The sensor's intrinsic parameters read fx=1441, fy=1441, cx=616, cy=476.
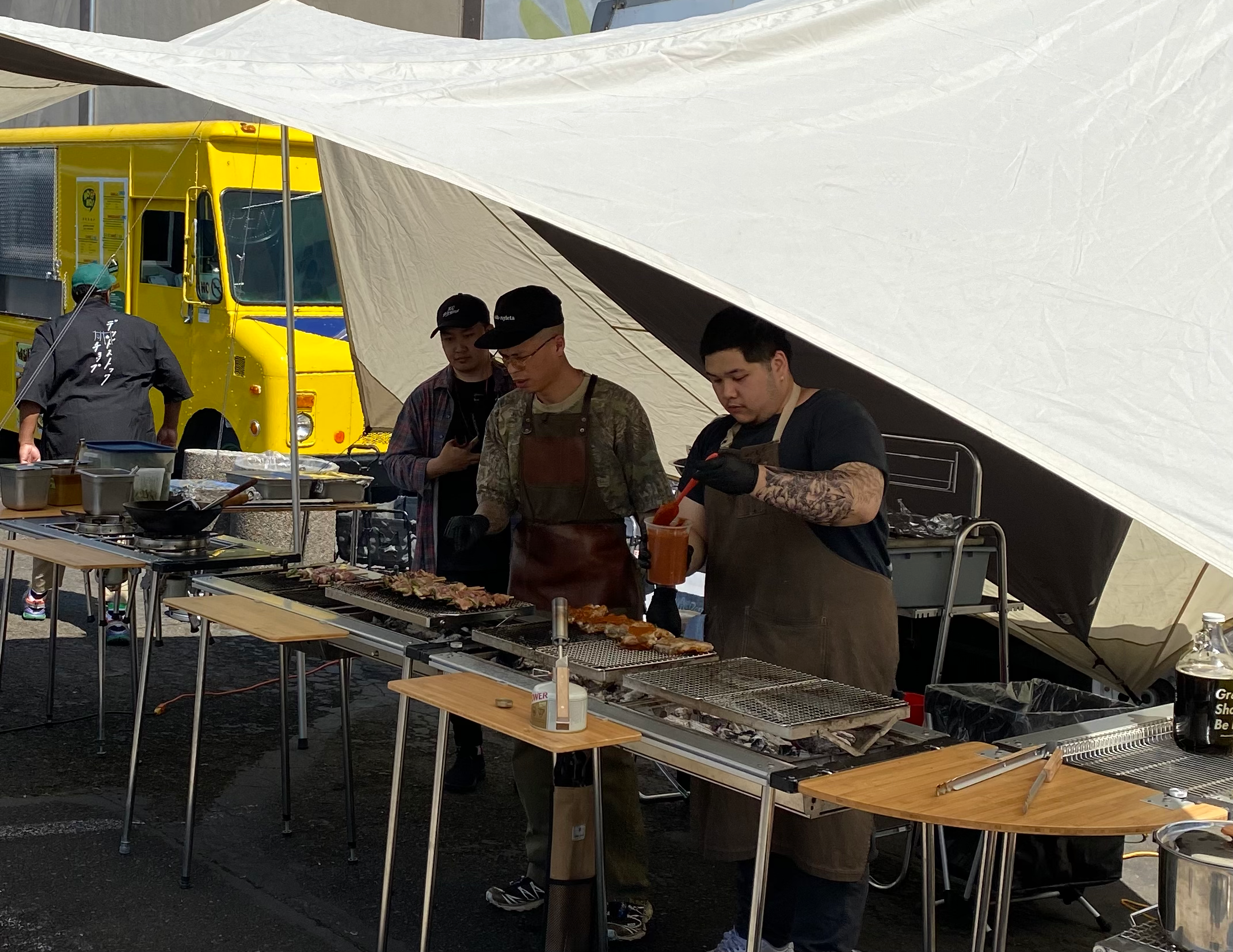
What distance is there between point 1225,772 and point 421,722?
444 cm

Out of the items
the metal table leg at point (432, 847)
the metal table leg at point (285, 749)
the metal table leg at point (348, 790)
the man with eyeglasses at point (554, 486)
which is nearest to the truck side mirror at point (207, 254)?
the metal table leg at point (285, 749)

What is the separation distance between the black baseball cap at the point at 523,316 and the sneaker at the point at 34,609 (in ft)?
16.6

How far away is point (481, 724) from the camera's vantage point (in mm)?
3512

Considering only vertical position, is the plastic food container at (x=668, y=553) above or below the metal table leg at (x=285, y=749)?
above

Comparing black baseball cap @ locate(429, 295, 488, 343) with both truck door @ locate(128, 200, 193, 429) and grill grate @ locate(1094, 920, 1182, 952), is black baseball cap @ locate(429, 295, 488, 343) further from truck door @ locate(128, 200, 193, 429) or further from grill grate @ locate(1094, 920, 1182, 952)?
truck door @ locate(128, 200, 193, 429)

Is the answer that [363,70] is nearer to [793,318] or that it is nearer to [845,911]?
[793,318]

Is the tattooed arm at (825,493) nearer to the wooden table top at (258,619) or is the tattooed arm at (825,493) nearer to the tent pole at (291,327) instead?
the wooden table top at (258,619)

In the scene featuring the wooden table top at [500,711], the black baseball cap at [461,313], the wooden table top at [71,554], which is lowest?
the wooden table top at [71,554]

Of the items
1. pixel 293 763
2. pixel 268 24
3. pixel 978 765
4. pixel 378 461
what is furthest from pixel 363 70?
pixel 378 461

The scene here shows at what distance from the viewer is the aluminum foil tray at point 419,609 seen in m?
4.12

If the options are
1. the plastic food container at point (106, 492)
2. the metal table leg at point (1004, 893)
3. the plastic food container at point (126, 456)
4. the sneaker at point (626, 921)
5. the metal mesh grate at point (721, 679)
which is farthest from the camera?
the plastic food container at point (126, 456)

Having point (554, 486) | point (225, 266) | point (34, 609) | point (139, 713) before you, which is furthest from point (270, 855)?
point (225, 266)

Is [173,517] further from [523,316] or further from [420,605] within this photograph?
[523,316]

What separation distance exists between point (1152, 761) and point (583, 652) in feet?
4.49
